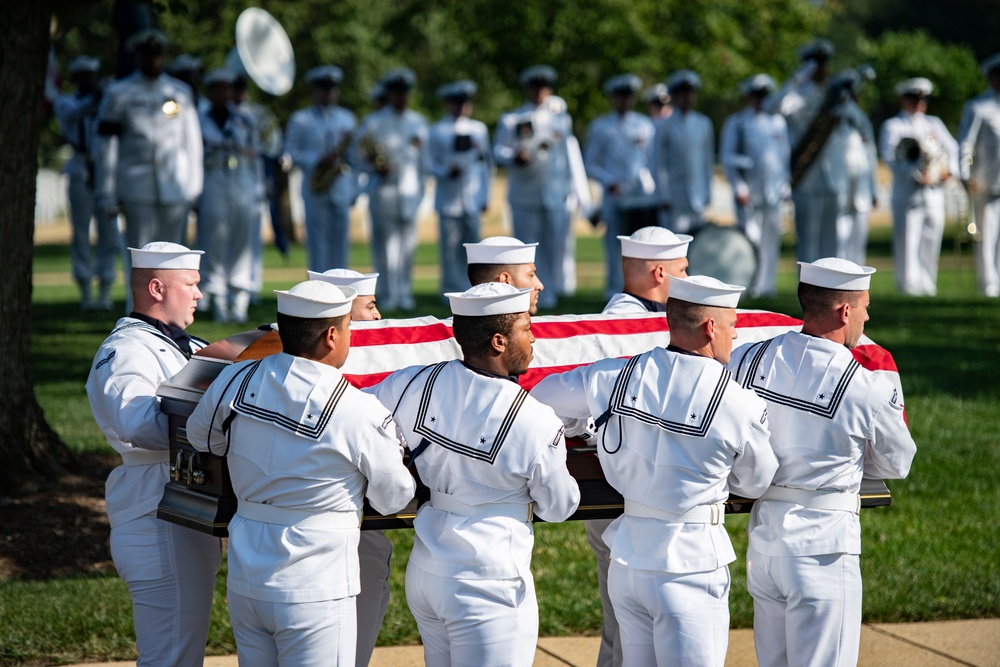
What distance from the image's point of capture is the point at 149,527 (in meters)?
4.15

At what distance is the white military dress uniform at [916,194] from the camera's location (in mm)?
14977

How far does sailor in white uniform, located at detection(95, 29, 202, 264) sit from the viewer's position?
10.8 m

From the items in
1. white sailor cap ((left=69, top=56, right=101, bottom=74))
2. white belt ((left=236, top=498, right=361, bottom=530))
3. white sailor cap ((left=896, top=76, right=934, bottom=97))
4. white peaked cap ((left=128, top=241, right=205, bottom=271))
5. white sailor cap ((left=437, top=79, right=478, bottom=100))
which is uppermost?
white sailor cap ((left=69, top=56, right=101, bottom=74))

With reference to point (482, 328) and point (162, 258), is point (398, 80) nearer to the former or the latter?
point (162, 258)

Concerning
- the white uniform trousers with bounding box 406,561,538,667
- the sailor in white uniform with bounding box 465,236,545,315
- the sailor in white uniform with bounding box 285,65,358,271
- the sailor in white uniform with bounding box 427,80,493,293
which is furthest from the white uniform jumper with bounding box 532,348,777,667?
the sailor in white uniform with bounding box 427,80,493,293

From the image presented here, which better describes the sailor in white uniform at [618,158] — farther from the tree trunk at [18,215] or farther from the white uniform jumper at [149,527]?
the white uniform jumper at [149,527]

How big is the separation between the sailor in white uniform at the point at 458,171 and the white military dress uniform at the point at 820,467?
1028 centimetres

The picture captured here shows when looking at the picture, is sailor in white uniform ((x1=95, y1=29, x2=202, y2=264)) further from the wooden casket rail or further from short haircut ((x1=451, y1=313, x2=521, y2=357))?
short haircut ((x1=451, y1=313, x2=521, y2=357))

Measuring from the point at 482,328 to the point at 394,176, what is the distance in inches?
409

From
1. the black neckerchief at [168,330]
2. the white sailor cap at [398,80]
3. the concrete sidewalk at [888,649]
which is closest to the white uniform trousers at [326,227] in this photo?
the white sailor cap at [398,80]

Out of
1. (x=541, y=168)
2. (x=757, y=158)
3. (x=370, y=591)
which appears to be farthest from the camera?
(x=757, y=158)

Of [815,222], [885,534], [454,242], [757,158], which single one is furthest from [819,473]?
[757,158]

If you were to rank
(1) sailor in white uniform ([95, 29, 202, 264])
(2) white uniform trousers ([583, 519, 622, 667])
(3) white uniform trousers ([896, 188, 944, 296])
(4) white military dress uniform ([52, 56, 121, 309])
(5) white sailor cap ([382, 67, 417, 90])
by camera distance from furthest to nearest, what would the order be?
(3) white uniform trousers ([896, 188, 944, 296]), (5) white sailor cap ([382, 67, 417, 90]), (4) white military dress uniform ([52, 56, 121, 309]), (1) sailor in white uniform ([95, 29, 202, 264]), (2) white uniform trousers ([583, 519, 622, 667])

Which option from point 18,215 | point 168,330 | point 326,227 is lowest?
point 326,227
